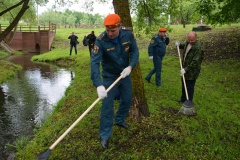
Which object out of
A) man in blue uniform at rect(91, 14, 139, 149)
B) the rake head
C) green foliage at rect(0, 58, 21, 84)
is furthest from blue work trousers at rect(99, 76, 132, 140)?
green foliage at rect(0, 58, 21, 84)

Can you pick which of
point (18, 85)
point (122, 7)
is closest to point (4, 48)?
point (18, 85)

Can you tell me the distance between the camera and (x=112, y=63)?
4.10 m

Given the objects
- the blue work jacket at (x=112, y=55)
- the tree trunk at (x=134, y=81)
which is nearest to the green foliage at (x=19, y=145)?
the tree trunk at (x=134, y=81)

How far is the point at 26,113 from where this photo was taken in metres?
7.80

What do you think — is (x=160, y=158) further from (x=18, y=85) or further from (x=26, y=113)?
(x=18, y=85)

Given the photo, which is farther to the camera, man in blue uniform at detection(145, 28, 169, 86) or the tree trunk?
man in blue uniform at detection(145, 28, 169, 86)

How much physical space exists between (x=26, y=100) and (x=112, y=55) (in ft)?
20.5

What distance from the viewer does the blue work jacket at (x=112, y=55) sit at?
153 inches

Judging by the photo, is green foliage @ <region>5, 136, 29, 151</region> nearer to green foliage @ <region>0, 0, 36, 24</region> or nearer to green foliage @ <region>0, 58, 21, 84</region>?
green foliage @ <region>0, 58, 21, 84</region>

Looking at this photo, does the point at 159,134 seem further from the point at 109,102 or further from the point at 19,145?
the point at 19,145

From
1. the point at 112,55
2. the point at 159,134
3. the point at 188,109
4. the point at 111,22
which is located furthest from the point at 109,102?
the point at 188,109

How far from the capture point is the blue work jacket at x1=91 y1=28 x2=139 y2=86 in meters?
3.88

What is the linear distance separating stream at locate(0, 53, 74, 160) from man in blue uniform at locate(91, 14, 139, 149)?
246 cm

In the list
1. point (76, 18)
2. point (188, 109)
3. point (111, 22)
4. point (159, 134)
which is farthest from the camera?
point (76, 18)
